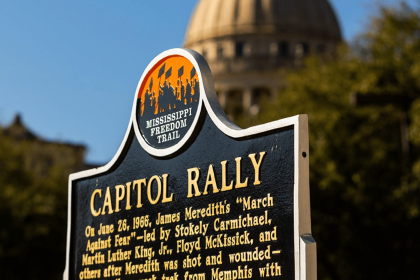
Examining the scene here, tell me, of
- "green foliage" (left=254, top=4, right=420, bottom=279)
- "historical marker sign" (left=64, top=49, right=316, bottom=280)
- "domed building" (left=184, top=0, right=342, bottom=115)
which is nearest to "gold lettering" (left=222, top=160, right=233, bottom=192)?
"historical marker sign" (left=64, top=49, right=316, bottom=280)

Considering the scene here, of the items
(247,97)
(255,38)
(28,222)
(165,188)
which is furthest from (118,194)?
(255,38)

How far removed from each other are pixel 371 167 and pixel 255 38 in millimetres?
71667

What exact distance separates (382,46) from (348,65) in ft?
11.5

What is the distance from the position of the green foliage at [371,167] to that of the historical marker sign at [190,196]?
1696 centimetres

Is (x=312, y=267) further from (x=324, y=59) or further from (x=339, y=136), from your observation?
(x=324, y=59)

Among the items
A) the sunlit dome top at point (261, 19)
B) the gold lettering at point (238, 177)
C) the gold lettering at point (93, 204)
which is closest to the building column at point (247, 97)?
the sunlit dome top at point (261, 19)

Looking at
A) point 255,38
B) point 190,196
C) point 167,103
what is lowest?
point 190,196

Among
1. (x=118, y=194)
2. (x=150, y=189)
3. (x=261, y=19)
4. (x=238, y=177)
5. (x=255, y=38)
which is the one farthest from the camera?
(x=261, y=19)

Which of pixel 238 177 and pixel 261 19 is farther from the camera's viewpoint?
pixel 261 19

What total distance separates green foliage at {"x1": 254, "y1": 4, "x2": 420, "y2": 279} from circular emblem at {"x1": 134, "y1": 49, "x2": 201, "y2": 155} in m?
17.0

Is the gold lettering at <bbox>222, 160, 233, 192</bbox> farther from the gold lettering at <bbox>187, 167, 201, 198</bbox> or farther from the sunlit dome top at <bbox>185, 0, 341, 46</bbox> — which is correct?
the sunlit dome top at <bbox>185, 0, 341, 46</bbox>

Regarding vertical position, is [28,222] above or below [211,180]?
above

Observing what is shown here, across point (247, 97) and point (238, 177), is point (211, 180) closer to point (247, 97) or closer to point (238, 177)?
point (238, 177)

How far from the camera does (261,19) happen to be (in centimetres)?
9969
